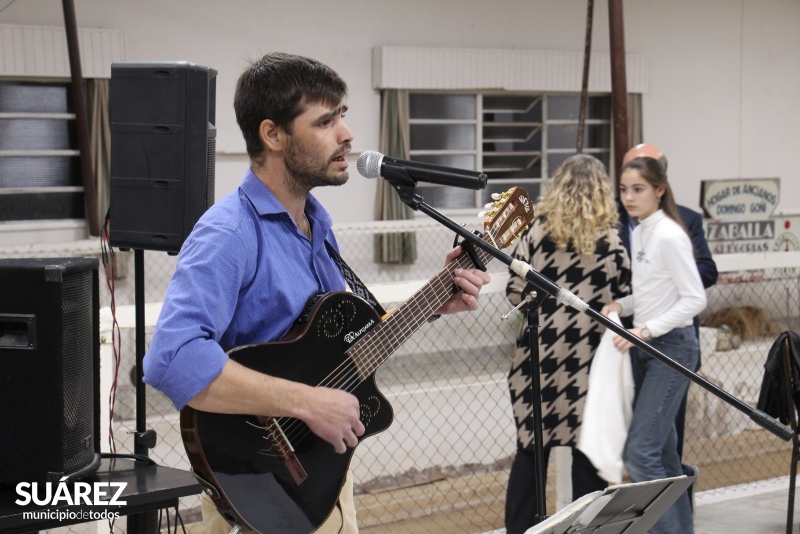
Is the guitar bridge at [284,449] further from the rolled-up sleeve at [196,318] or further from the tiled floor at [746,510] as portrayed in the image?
the tiled floor at [746,510]

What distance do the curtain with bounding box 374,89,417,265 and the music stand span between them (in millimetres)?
5843

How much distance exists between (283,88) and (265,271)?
43cm

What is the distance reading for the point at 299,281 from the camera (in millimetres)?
2244

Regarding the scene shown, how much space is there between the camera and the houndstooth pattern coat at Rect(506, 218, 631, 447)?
386 cm

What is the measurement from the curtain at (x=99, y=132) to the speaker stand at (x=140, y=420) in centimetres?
414

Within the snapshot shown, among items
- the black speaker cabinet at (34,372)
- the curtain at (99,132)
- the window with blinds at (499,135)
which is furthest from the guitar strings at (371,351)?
the window with blinds at (499,135)

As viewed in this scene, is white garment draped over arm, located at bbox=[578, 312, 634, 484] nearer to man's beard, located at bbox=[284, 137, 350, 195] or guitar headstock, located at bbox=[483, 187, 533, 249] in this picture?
guitar headstock, located at bbox=[483, 187, 533, 249]

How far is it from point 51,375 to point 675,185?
8.47 meters

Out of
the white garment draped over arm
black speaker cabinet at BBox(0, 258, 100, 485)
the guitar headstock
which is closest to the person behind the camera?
black speaker cabinet at BBox(0, 258, 100, 485)

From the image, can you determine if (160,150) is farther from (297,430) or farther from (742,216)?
(742,216)

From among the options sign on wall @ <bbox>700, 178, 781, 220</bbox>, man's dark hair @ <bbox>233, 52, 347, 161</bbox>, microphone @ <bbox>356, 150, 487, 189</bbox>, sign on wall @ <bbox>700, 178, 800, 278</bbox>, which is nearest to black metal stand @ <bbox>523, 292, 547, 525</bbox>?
microphone @ <bbox>356, 150, 487, 189</bbox>

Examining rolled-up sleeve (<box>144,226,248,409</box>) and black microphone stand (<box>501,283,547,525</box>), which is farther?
black microphone stand (<box>501,283,547,525</box>)

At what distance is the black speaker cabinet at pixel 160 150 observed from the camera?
280 centimetres

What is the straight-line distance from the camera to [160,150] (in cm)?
283
